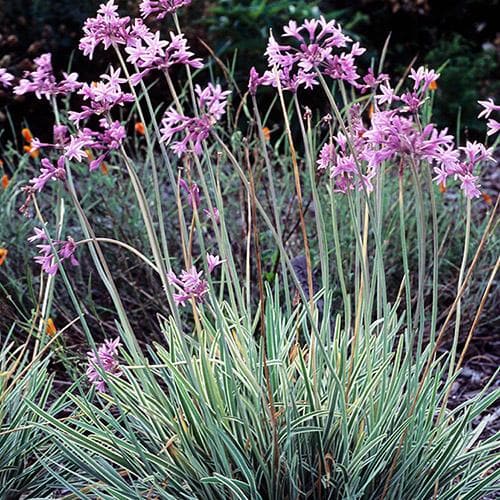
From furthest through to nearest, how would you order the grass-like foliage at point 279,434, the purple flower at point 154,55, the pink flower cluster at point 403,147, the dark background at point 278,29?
the dark background at point 278,29 < the grass-like foliage at point 279,434 < the purple flower at point 154,55 < the pink flower cluster at point 403,147

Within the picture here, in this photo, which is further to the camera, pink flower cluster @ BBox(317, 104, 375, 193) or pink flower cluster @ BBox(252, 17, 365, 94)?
pink flower cluster @ BBox(317, 104, 375, 193)

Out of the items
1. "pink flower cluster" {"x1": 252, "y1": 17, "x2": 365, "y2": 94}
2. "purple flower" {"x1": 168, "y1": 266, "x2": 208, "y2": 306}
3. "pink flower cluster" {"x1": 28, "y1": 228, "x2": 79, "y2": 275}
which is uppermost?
"pink flower cluster" {"x1": 252, "y1": 17, "x2": 365, "y2": 94}

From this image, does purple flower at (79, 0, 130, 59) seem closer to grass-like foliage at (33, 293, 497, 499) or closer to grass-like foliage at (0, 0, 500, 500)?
grass-like foliage at (0, 0, 500, 500)

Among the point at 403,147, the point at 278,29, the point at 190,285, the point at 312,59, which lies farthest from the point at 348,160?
the point at 278,29

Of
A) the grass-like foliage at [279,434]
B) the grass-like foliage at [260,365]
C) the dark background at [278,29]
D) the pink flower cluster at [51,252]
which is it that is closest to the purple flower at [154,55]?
the grass-like foliage at [260,365]

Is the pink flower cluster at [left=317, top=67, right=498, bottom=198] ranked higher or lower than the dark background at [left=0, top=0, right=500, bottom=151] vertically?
higher

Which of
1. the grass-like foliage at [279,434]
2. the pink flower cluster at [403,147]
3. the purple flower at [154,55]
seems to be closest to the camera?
the pink flower cluster at [403,147]

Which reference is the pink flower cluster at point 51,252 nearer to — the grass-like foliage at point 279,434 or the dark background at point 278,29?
the grass-like foliage at point 279,434

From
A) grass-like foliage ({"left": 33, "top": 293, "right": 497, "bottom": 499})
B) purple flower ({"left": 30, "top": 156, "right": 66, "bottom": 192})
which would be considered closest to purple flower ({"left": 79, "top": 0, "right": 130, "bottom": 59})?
purple flower ({"left": 30, "top": 156, "right": 66, "bottom": 192})

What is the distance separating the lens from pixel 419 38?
26.2ft

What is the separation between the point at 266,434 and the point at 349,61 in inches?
36.1

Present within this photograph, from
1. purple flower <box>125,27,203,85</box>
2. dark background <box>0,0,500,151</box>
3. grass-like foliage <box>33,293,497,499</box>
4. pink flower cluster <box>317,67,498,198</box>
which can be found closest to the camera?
pink flower cluster <box>317,67,498,198</box>

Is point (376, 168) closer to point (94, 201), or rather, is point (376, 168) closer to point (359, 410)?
point (359, 410)

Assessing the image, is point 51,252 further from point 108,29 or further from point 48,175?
point 108,29
